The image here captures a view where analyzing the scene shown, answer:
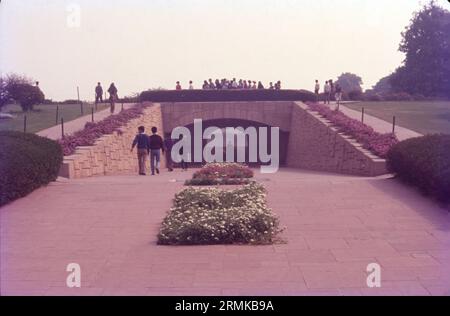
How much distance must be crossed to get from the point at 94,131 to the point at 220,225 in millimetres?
11748

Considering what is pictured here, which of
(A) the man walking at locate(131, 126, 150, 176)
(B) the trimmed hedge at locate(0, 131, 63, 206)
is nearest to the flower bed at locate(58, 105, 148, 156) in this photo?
(A) the man walking at locate(131, 126, 150, 176)

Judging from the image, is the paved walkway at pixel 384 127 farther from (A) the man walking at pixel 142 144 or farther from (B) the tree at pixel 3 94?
(B) the tree at pixel 3 94

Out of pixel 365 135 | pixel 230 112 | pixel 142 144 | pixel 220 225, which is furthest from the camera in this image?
pixel 230 112

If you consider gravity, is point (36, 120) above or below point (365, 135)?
below

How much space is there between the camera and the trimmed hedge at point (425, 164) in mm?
8681

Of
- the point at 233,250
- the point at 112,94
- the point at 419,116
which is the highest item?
the point at 112,94

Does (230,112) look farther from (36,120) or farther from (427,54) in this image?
(427,54)

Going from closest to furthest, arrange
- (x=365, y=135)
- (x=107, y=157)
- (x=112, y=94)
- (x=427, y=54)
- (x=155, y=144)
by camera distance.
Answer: (x=155, y=144)
(x=365, y=135)
(x=107, y=157)
(x=112, y=94)
(x=427, y=54)

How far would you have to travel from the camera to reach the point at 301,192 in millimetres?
10242

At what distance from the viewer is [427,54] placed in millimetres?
48688

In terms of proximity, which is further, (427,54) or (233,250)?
(427,54)

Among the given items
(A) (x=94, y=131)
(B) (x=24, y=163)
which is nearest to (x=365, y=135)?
(A) (x=94, y=131)

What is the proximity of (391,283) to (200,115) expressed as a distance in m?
22.9

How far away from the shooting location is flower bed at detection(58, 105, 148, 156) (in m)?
15.4
